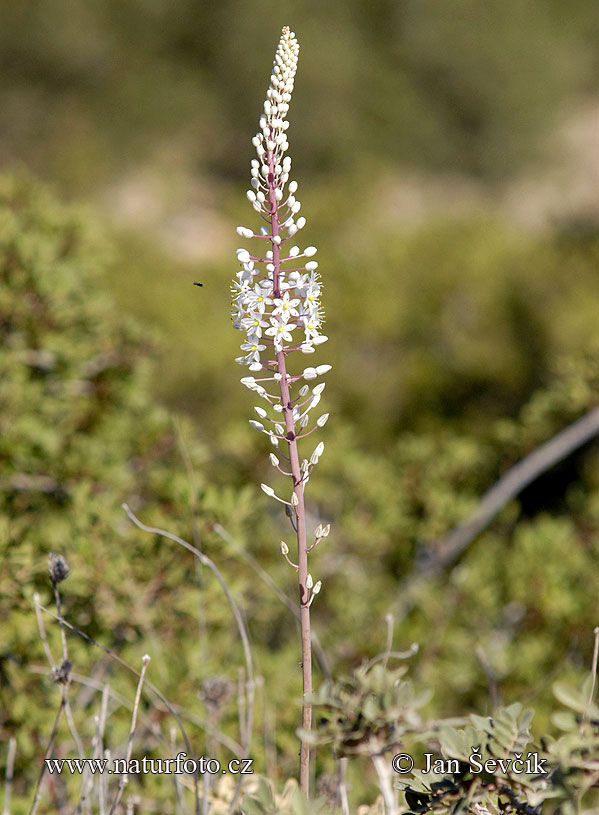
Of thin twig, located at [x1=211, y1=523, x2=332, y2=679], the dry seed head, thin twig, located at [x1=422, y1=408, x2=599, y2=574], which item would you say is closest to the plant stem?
thin twig, located at [x1=211, y1=523, x2=332, y2=679]

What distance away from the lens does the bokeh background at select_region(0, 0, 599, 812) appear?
1368mm

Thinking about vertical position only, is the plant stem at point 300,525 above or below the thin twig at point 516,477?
below

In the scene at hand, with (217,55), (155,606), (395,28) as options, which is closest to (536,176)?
(395,28)

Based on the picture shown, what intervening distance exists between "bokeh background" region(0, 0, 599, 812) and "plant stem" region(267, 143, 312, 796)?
85 mm

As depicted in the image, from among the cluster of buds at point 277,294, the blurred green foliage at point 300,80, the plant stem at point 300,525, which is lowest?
the plant stem at point 300,525

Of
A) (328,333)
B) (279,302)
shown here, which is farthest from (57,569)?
(328,333)

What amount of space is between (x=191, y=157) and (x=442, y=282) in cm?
341

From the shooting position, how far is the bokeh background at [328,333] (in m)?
1.37

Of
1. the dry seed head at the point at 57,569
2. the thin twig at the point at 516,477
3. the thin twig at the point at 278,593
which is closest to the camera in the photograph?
the dry seed head at the point at 57,569

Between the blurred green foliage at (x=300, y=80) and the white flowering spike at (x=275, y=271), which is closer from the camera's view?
the white flowering spike at (x=275, y=271)

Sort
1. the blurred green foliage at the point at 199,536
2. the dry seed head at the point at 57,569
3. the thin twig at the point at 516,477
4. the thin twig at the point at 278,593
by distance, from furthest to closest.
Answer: the thin twig at the point at 516,477, the blurred green foliage at the point at 199,536, the thin twig at the point at 278,593, the dry seed head at the point at 57,569

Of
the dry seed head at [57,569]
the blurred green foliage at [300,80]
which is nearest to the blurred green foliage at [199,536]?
the dry seed head at [57,569]

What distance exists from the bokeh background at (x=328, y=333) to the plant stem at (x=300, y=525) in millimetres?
85

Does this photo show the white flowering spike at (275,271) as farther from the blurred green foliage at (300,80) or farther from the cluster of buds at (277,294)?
the blurred green foliage at (300,80)
